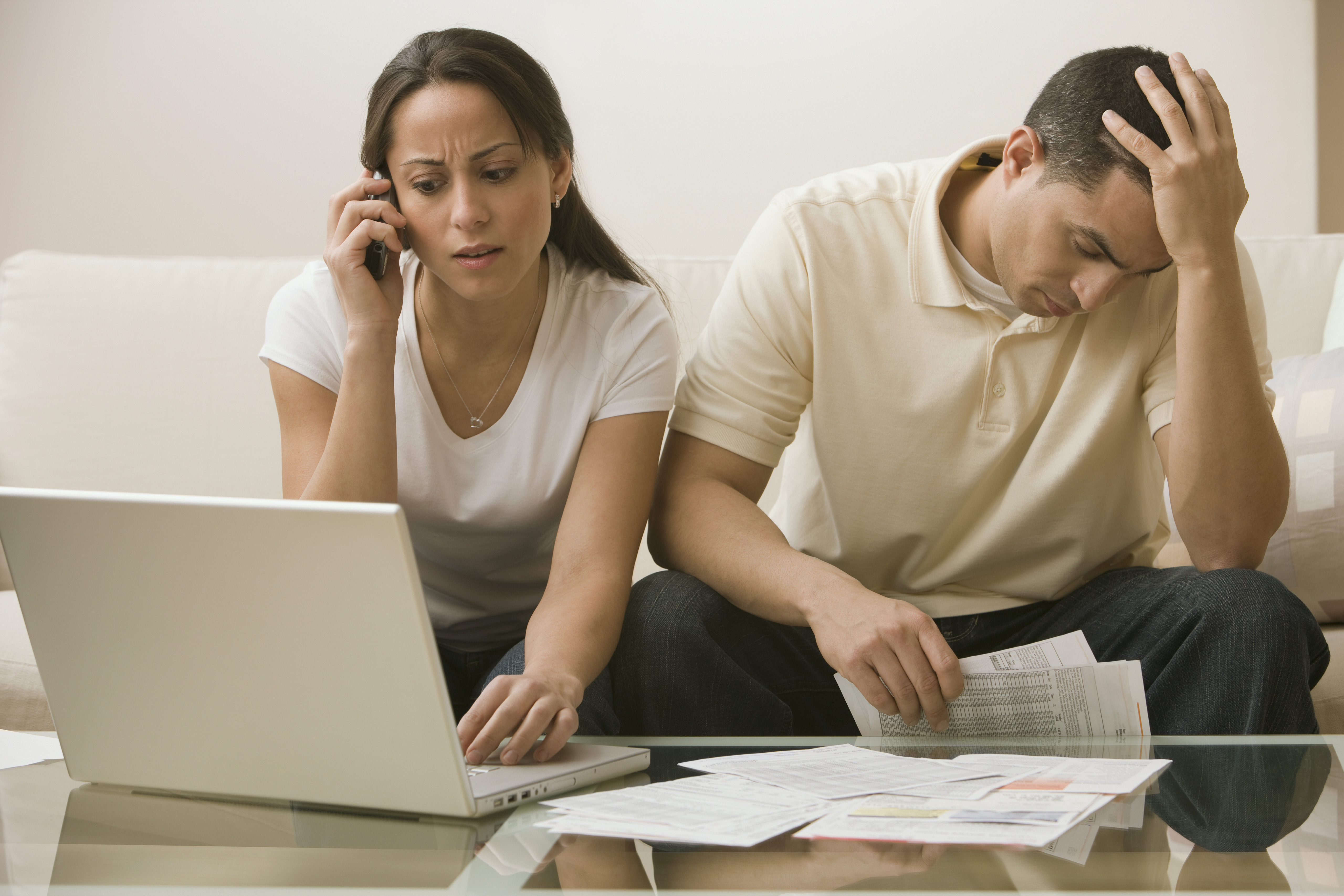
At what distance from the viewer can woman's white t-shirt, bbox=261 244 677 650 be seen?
4.54 feet

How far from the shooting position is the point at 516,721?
87 centimetres

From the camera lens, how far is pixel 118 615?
2.46ft

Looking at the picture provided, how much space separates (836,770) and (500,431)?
0.70 m

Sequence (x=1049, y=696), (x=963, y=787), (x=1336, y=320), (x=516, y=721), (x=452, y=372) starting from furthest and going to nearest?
(x=1336, y=320) < (x=452, y=372) < (x=1049, y=696) < (x=516, y=721) < (x=963, y=787)

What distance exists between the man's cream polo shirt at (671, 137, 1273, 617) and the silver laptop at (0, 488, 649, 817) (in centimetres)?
69

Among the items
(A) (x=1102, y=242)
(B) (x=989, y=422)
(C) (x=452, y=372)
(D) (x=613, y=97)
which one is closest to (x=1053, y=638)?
(B) (x=989, y=422)

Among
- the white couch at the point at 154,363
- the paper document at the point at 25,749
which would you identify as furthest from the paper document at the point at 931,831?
the white couch at the point at 154,363

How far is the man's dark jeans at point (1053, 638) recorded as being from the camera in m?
1.09

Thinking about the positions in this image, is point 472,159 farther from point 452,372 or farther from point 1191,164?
point 1191,164

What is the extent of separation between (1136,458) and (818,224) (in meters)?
0.48

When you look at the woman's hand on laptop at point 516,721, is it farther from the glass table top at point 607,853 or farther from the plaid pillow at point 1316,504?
the plaid pillow at point 1316,504

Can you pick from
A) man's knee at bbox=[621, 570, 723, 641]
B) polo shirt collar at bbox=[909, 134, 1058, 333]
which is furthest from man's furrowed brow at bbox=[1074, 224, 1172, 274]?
man's knee at bbox=[621, 570, 723, 641]

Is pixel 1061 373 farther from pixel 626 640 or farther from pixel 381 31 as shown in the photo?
pixel 381 31

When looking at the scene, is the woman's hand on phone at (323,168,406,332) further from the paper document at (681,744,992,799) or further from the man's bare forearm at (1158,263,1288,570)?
the man's bare forearm at (1158,263,1288,570)
